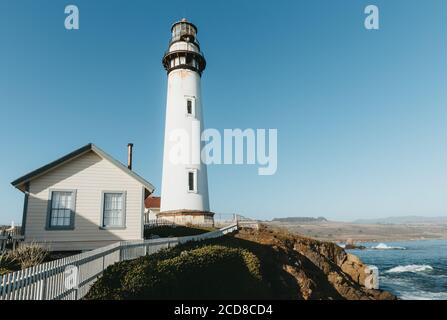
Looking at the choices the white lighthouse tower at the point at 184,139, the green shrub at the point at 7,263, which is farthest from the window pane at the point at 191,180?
the green shrub at the point at 7,263

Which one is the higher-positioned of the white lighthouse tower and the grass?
the white lighthouse tower

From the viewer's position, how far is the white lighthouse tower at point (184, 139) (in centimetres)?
2730

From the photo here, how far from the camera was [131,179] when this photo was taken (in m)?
15.8

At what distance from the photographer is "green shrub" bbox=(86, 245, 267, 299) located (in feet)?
27.2

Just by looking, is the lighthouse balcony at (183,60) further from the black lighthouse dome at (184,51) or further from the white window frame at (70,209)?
the white window frame at (70,209)

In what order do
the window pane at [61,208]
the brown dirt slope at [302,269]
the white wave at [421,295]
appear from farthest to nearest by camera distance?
the white wave at [421,295] < the brown dirt slope at [302,269] < the window pane at [61,208]

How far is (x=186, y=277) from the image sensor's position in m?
11.0

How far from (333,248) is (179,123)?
20.9 metres

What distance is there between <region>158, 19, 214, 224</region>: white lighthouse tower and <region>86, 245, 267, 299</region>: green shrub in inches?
467

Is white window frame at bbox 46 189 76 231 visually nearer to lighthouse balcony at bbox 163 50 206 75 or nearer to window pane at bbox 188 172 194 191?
window pane at bbox 188 172 194 191

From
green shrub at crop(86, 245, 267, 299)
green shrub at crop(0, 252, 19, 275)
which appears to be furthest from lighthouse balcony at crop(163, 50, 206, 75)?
green shrub at crop(0, 252, 19, 275)

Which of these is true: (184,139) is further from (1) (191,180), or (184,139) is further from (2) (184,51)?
(2) (184,51)

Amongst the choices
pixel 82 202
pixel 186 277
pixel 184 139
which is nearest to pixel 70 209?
pixel 82 202
